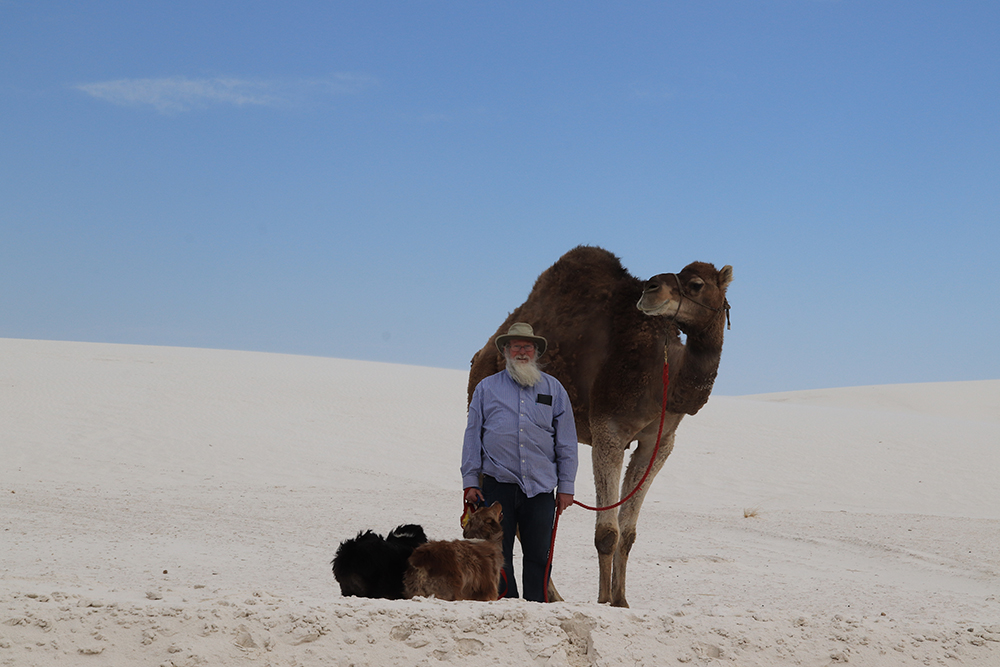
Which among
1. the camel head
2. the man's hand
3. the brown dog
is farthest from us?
the camel head

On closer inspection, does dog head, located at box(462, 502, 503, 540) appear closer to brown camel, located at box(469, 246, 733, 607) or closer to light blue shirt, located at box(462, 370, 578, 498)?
light blue shirt, located at box(462, 370, 578, 498)

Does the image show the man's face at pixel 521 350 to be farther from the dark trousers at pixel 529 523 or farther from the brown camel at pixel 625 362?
the brown camel at pixel 625 362

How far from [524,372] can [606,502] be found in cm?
183

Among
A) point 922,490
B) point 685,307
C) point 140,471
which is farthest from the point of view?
point 922,490

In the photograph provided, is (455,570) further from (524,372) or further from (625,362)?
(625,362)

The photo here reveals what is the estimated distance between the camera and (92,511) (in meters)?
12.3

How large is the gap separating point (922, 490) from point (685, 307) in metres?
15.7

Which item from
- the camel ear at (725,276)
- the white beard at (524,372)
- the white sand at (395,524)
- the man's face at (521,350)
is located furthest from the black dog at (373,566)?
the camel ear at (725,276)

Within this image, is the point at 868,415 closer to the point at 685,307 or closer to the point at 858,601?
the point at 858,601

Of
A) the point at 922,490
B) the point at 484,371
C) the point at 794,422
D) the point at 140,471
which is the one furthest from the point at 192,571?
the point at 794,422

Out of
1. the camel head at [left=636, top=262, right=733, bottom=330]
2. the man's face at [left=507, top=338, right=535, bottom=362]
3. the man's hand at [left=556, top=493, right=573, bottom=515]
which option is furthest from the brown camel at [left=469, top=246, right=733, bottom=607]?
the man's face at [left=507, top=338, right=535, bottom=362]

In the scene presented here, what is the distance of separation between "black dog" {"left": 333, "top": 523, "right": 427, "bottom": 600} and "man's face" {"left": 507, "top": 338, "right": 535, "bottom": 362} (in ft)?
4.76

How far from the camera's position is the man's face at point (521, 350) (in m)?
6.11

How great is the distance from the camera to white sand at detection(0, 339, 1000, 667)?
185 inches
